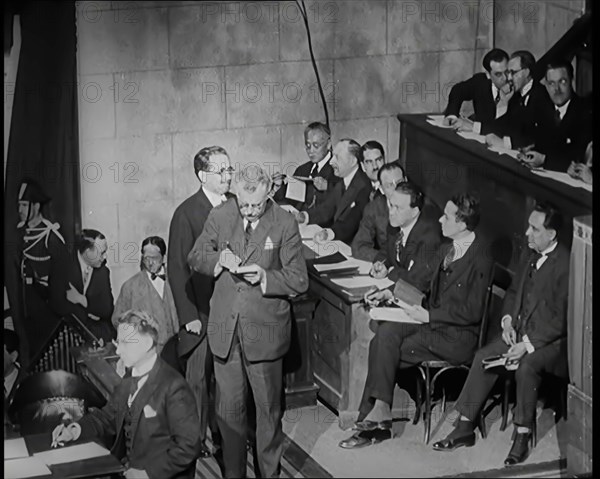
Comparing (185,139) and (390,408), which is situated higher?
(185,139)

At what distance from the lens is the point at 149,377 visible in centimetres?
640

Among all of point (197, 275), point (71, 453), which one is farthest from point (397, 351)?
point (71, 453)

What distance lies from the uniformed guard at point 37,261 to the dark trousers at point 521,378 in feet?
5.55

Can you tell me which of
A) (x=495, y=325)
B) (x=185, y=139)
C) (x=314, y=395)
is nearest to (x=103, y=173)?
(x=185, y=139)

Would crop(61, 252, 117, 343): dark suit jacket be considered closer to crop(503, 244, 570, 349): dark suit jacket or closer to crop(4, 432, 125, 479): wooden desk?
crop(4, 432, 125, 479): wooden desk

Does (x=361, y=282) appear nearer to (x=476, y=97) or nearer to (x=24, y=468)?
(x=476, y=97)

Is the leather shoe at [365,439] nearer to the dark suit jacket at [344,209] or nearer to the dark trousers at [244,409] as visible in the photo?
the dark trousers at [244,409]

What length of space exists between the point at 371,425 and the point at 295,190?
0.99 metres

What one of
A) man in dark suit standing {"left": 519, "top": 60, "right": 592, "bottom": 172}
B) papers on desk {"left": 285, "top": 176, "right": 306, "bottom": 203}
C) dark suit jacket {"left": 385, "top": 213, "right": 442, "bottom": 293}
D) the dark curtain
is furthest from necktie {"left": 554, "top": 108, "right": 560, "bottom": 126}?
the dark curtain

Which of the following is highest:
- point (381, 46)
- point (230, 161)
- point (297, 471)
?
point (381, 46)

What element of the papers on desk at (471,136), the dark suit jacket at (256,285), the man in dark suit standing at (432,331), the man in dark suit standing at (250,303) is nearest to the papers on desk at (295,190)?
the man in dark suit standing at (250,303)

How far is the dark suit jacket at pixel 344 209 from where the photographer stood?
6.73 m

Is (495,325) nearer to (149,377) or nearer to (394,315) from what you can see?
(394,315)

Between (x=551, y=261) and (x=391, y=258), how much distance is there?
641 millimetres
